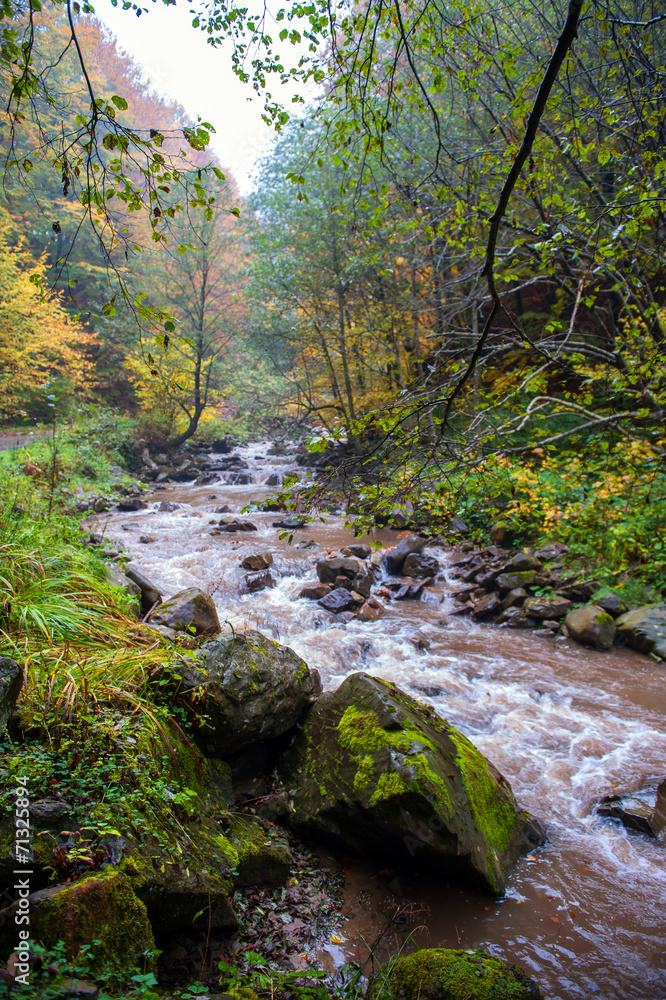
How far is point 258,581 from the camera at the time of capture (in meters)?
8.91

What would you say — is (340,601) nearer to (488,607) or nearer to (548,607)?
(488,607)

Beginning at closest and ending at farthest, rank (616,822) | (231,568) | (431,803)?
(431,803), (616,822), (231,568)

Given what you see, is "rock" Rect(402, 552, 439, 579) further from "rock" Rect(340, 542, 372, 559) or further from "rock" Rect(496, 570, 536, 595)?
"rock" Rect(496, 570, 536, 595)

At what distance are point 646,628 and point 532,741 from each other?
109 inches

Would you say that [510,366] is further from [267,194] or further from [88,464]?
[88,464]

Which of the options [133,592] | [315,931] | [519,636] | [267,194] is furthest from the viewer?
[267,194]

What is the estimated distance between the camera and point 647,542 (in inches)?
287

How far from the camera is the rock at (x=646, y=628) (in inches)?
242

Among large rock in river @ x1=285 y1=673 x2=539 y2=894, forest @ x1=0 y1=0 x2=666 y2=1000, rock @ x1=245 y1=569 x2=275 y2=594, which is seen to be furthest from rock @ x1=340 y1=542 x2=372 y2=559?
large rock in river @ x1=285 y1=673 x2=539 y2=894

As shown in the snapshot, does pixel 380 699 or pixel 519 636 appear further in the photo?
pixel 519 636

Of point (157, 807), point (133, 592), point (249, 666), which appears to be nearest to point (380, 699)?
point (249, 666)

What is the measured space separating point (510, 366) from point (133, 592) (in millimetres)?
12695

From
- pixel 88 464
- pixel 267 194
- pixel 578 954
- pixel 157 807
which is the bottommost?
pixel 578 954

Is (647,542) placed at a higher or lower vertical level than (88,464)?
lower
